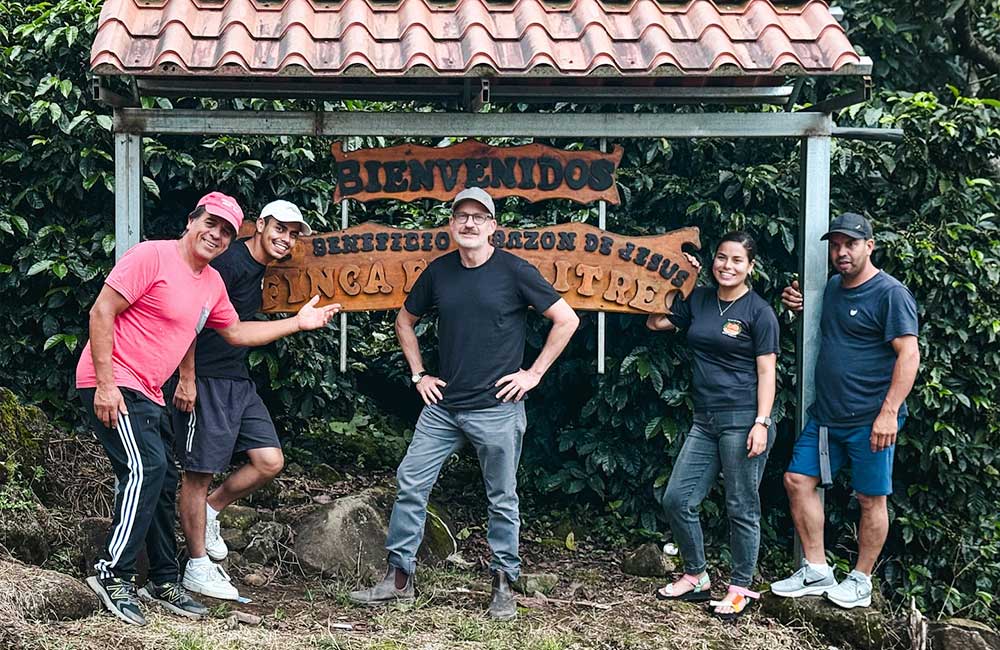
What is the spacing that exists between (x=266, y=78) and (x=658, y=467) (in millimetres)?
3402

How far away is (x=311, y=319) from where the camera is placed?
5590 millimetres

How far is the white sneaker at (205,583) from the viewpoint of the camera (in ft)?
18.1

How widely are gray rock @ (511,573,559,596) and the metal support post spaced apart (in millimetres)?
2807

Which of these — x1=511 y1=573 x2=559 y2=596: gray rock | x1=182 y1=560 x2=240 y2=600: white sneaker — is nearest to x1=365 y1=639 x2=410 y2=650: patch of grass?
x1=182 y1=560 x2=240 y2=600: white sneaker

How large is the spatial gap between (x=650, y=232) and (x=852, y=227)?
1606mm

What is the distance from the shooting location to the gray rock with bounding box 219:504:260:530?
6.39m

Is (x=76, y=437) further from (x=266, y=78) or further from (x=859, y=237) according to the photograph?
(x=859, y=237)

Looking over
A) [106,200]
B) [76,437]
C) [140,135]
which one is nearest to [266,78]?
[140,135]

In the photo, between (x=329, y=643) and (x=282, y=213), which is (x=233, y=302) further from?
(x=329, y=643)

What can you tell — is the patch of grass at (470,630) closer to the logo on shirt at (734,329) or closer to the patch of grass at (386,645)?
the patch of grass at (386,645)

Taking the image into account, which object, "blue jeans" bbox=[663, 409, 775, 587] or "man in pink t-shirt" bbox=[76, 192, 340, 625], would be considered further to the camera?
"blue jeans" bbox=[663, 409, 775, 587]

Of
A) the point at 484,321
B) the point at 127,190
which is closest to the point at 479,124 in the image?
the point at 484,321

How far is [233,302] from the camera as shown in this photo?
5625 millimetres

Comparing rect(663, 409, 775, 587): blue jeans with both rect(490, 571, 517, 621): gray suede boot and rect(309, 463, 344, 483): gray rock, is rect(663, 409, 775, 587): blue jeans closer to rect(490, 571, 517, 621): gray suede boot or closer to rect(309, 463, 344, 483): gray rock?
rect(490, 571, 517, 621): gray suede boot
